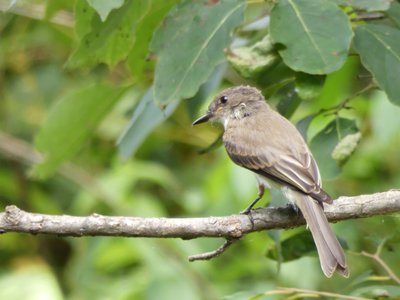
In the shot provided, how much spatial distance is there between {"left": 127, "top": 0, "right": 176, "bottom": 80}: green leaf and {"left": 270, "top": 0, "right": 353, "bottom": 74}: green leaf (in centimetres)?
61

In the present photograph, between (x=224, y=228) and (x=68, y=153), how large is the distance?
4.51ft

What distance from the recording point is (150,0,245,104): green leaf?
3334mm

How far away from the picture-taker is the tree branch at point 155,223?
114 inches

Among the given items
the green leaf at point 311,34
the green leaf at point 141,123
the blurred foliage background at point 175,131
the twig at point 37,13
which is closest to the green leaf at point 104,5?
the blurred foliage background at point 175,131

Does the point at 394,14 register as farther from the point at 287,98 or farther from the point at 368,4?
the point at 287,98

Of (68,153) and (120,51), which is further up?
(120,51)

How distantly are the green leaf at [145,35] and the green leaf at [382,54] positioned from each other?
0.84 meters

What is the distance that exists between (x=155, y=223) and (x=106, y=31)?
0.92m

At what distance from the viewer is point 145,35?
379cm

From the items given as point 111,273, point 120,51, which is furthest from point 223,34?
point 111,273

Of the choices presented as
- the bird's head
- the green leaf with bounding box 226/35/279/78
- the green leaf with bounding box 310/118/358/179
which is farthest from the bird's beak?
the green leaf with bounding box 226/35/279/78

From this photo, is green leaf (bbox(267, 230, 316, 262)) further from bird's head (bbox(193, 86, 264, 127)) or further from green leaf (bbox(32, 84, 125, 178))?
green leaf (bbox(32, 84, 125, 178))

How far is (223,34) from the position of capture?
11.1 ft

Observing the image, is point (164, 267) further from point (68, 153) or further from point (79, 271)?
point (68, 153)
